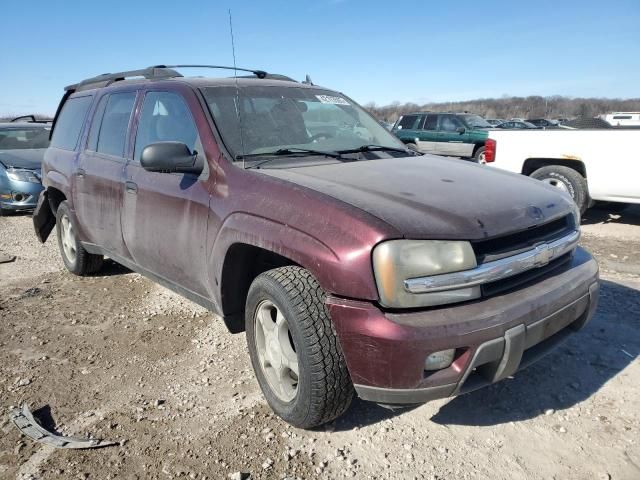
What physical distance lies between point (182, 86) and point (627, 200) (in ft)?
19.7

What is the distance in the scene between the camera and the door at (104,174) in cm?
383

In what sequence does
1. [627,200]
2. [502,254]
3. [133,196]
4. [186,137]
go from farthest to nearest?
[627,200]
[133,196]
[186,137]
[502,254]

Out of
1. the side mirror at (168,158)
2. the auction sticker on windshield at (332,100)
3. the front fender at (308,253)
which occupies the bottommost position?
the front fender at (308,253)

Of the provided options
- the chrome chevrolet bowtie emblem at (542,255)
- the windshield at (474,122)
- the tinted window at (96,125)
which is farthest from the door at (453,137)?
the chrome chevrolet bowtie emblem at (542,255)

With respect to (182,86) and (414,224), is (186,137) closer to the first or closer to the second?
(182,86)

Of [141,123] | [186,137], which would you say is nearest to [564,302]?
[186,137]

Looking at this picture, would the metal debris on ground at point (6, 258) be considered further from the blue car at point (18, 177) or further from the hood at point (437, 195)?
the hood at point (437, 195)

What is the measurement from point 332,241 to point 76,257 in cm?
384

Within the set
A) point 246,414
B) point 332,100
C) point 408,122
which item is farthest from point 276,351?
point 408,122

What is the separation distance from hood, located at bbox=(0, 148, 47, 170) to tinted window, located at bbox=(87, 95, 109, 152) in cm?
532

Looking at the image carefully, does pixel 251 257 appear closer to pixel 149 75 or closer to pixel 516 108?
pixel 149 75

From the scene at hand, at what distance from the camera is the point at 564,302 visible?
2.41m

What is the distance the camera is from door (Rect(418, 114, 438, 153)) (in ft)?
48.9

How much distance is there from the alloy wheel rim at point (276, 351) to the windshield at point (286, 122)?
941mm
